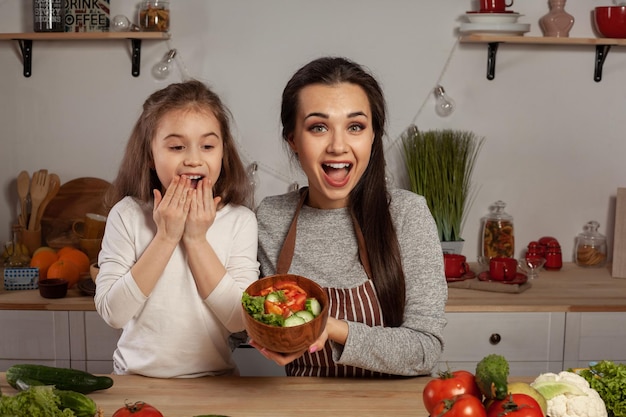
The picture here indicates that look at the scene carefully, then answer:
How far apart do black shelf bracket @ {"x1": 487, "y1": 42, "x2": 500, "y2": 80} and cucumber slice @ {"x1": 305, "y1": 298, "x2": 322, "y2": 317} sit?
194 centimetres

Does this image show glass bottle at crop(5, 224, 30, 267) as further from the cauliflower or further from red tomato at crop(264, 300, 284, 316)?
the cauliflower

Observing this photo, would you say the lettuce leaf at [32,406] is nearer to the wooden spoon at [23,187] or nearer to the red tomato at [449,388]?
the red tomato at [449,388]

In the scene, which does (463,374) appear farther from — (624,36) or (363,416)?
(624,36)

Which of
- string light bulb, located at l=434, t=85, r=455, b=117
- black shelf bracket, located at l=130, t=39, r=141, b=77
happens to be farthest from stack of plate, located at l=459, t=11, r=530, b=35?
black shelf bracket, located at l=130, t=39, r=141, b=77

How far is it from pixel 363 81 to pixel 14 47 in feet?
5.97

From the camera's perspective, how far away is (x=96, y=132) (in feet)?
10.4

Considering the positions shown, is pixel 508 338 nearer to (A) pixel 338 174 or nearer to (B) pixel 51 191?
(A) pixel 338 174

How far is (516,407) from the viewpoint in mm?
1191

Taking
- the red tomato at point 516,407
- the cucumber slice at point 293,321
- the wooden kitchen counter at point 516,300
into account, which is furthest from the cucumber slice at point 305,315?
the wooden kitchen counter at point 516,300

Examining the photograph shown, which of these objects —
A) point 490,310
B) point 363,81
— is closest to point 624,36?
point 490,310

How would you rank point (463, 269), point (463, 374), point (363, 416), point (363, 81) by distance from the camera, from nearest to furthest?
1. point (463, 374)
2. point (363, 416)
3. point (363, 81)
4. point (463, 269)

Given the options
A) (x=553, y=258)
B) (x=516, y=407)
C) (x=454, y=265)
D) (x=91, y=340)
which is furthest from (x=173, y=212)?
(x=553, y=258)

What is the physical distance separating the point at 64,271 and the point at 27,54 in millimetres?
873

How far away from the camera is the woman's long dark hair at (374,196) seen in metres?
1.80
